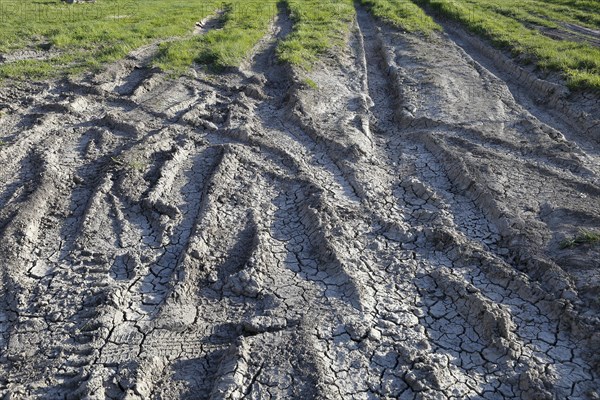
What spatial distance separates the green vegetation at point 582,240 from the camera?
6344 mm

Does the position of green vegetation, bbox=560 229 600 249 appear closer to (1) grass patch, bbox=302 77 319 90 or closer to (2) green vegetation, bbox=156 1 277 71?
(1) grass patch, bbox=302 77 319 90

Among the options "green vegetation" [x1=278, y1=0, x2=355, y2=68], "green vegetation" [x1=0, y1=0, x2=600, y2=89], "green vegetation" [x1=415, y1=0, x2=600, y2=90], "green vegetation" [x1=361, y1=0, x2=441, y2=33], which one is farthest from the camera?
"green vegetation" [x1=361, y1=0, x2=441, y2=33]

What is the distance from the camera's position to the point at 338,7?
68.9ft

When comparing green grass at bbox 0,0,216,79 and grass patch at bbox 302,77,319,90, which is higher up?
grass patch at bbox 302,77,319,90

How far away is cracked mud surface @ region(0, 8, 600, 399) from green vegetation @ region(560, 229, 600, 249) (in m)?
0.11

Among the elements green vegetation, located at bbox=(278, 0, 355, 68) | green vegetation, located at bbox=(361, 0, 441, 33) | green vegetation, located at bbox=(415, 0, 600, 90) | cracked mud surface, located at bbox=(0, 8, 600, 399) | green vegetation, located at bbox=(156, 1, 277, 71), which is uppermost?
green vegetation, located at bbox=(415, 0, 600, 90)

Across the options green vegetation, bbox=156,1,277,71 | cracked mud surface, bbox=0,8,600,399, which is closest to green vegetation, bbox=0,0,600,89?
green vegetation, bbox=156,1,277,71

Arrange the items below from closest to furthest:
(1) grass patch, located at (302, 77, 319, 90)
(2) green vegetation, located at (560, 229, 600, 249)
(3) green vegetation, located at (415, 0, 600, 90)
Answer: (2) green vegetation, located at (560, 229, 600, 249)
(1) grass patch, located at (302, 77, 319, 90)
(3) green vegetation, located at (415, 0, 600, 90)

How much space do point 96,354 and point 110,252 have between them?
1.76 metres

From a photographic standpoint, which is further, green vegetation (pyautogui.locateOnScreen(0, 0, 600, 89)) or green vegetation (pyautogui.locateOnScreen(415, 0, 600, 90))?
green vegetation (pyautogui.locateOnScreen(0, 0, 600, 89))

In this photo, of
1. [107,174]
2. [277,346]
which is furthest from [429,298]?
[107,174]

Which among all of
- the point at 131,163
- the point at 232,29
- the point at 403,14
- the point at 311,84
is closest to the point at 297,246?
the point at 131,163

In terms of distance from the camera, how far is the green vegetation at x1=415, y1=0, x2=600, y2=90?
12.2 meters

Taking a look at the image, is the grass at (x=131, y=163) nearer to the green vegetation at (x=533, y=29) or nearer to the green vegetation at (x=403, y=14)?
the green vegetation at (x=533, y=29)
